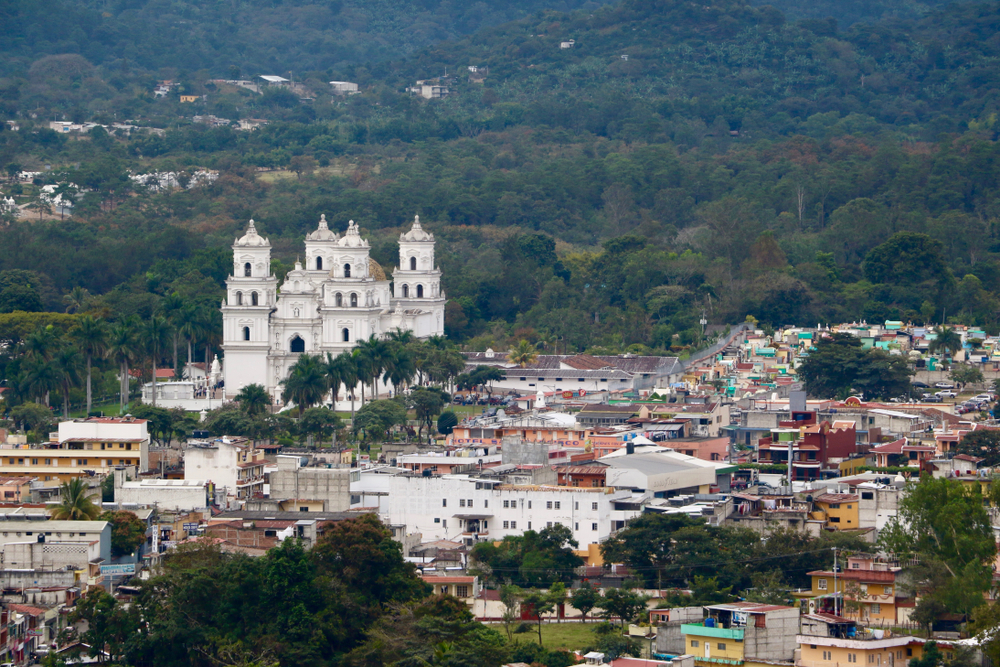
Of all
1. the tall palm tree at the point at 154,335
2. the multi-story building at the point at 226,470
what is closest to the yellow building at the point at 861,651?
the multi-story building at the point at 226,470

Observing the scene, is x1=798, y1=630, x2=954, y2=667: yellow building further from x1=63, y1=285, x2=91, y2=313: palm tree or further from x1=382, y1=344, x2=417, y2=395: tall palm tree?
x1=63, y1=285, x2=91, y2=313: palm tree

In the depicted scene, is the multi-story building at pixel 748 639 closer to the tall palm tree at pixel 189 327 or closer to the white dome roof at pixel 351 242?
the white dome roof at pixel 351 242

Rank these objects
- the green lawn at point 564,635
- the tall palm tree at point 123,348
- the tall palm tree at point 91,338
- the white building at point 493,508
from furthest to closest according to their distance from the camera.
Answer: the tall palm tree at point 123,348, the tall palm tree at point 91,338, the white building at point 493,508, the green lawn at point 564,635

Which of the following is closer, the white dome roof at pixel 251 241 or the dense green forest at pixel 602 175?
the white dome roof at pixel 251 241

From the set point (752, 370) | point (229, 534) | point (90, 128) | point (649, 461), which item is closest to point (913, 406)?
point (752, 370)

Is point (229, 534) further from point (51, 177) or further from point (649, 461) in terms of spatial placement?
point (51, 177)

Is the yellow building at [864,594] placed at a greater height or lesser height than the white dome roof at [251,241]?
lesser

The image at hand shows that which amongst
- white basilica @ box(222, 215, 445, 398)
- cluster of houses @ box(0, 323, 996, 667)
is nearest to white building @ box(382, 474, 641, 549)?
cluster of houses @ box(0, 323, 996, 667)
